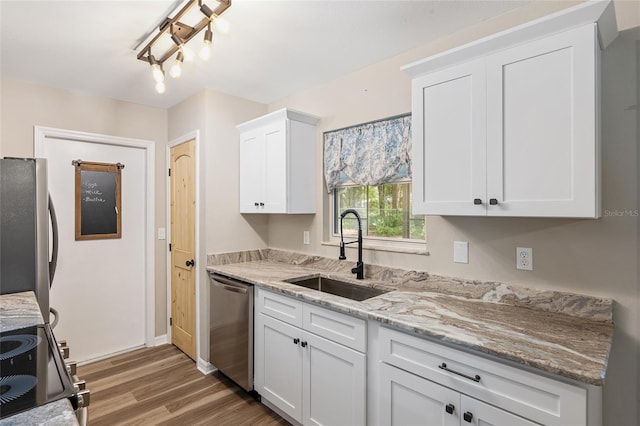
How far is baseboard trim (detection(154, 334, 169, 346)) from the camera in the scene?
11.5ft

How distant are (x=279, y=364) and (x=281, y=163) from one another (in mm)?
1485

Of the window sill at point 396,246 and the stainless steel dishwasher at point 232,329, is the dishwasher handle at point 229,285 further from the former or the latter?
the window sill at point 396,246

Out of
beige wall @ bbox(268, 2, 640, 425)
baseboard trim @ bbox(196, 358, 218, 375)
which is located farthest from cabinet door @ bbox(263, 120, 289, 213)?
baseboard trim @ bbox(196, 358, 218, 375)

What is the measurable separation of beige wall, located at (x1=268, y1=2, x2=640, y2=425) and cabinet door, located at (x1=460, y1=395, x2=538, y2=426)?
2.24 feet

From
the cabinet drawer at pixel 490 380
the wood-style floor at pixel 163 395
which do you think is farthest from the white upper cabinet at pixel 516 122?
the wood-style floor at pixel 163 395

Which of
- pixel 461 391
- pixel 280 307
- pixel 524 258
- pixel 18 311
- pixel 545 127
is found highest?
pixel 545 127

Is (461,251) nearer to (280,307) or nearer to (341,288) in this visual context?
(341,288)

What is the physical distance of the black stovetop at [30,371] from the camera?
76 cm

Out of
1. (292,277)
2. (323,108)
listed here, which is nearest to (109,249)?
(292,277)

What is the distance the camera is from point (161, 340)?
353cm

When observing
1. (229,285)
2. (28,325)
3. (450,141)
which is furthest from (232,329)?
(450,141)

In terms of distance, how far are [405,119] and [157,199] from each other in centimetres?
260

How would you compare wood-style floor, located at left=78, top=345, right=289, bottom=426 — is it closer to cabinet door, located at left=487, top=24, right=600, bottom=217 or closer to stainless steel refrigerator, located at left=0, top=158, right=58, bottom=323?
stainless steel refrigerator, located at left=0, top=158, right=58, bottom=323

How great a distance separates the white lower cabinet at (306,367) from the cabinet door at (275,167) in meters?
0.75
